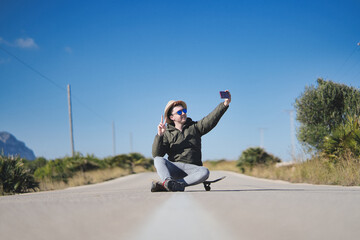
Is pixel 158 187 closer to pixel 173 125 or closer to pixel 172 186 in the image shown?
pixel 172 186

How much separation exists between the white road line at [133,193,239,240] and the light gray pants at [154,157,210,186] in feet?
9.98

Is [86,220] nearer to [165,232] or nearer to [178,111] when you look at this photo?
[165,232]

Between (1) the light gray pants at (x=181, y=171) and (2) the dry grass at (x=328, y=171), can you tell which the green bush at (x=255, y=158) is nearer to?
(2) the dry grass at (x=328, y=171)

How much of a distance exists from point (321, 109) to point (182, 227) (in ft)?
65.1

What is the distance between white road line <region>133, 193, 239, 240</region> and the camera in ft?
3.88

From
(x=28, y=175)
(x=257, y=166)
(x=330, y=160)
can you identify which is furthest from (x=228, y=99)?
(x=257, y=166)

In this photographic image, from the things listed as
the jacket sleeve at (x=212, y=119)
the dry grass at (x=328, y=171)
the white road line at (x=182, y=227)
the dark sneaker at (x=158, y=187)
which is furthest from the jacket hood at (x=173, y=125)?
the dry grass at (x=328, y=171)

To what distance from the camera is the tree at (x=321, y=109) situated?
742 inches

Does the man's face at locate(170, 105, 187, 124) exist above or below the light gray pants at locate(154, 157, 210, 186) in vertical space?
above

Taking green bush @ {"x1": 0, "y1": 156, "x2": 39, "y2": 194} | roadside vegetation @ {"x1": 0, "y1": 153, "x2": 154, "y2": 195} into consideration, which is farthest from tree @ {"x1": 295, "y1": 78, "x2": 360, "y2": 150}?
green bush @ {"x1": 0, "y1": 156, "x2": 39, "y2": 194}

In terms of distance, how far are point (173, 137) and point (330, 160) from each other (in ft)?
25.0

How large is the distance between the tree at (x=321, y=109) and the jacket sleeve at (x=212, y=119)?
15.1m

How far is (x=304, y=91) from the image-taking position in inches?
799

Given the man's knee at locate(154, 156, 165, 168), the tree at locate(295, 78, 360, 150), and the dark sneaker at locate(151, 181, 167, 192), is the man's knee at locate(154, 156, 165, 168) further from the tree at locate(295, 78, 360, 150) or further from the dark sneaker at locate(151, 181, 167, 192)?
the tree at locate(295, 78, 360, 150)
